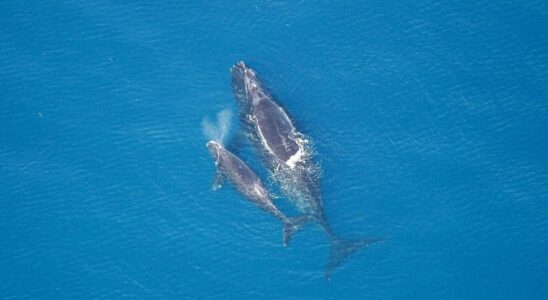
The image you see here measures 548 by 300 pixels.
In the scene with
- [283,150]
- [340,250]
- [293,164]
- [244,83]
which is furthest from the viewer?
[244,83]

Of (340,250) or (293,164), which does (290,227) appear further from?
(293,164)

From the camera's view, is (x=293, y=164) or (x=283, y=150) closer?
(x=283, y=150)

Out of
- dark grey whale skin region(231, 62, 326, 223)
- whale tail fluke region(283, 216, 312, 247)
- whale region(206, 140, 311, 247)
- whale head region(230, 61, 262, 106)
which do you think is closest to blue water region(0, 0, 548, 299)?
whale tail fluke region(283, 216, 312, 247)

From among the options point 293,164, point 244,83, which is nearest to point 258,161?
point 293,164

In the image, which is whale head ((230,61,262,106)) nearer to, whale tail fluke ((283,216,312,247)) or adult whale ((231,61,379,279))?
adult whale ((231,61,379,279))

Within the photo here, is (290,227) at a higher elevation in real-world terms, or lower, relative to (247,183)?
lower

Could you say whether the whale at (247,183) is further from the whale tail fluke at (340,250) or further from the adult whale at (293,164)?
the whale tail fluke at (340,250)

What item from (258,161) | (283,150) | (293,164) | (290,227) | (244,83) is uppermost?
(244,83)

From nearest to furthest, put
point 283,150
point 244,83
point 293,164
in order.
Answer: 1. point 283,150
2. point 293,164
3. point 244,83
